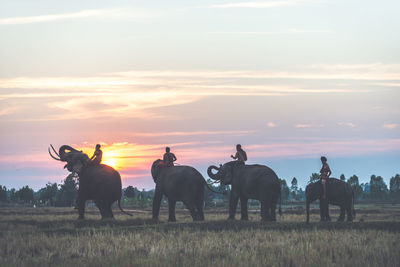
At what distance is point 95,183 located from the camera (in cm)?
3709

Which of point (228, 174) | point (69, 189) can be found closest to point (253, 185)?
point (228, 174)

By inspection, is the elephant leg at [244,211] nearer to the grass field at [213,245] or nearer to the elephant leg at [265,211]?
the elephant leg at [265,211]

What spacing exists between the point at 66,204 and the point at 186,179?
82942mm

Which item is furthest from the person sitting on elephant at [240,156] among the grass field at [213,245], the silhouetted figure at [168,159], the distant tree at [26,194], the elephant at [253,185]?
the distant tree at [26,194]

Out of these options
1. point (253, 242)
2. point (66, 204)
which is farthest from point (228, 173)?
point (66, 204)

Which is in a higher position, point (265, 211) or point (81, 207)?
point (81, 207)

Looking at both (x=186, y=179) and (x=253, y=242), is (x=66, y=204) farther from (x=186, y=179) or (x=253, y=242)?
(x=253, y=242)

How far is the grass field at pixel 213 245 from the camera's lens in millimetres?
19484

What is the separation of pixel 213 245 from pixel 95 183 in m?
16.0

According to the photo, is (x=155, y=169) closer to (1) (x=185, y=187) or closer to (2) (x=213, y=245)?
(1) (x=185, y=187)

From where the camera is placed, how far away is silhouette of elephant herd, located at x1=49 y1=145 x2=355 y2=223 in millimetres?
34219

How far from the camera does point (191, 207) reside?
34406 mm

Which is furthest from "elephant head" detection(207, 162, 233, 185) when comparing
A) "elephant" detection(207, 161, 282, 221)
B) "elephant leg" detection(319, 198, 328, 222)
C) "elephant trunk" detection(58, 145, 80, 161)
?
"elephant trunk" detection(58, 145, 80, 161)

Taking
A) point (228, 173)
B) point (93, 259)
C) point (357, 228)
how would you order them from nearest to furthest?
point (93, 259) → point (357, 228) → point (228, 173)
